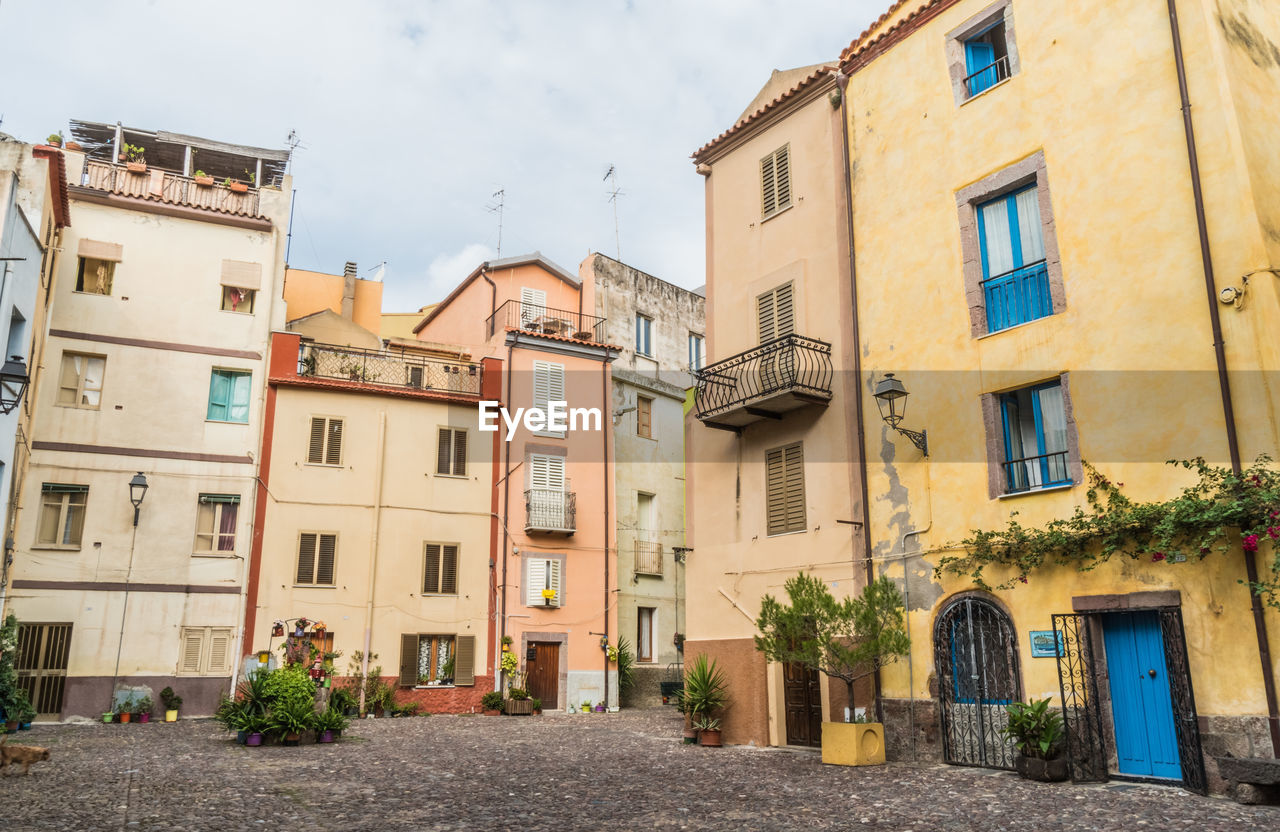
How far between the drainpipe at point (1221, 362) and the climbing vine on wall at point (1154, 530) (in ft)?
0.66

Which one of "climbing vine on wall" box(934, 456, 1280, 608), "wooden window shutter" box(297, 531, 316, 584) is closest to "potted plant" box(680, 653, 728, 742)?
"climbing vine on wall" box(934, 456, 1280, 608)

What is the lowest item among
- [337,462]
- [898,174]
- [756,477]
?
[756,477]

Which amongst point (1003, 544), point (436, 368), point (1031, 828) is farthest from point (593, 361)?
point (1031, 828)

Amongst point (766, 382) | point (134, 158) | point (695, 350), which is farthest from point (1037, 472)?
point (134, 158)

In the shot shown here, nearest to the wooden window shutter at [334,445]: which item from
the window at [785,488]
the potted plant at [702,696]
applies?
the potted plant at [702,696]

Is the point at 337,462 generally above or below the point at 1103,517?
above

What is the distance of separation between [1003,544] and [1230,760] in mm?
3840

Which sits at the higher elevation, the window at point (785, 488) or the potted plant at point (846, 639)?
the window at point (785, 488)

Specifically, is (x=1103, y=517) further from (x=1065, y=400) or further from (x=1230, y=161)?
(x=1230, y=161)

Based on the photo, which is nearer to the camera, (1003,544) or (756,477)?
(1003,544)

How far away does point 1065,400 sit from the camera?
12.9 metres

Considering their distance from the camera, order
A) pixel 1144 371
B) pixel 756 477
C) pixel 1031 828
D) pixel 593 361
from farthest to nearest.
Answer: pixel 593 361
pixel 756 477
pixel 1144 371
pixel 1031 828

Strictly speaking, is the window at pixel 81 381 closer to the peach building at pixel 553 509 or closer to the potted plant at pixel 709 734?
the peach building at pixel 553 509

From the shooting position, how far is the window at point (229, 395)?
25031 mm
